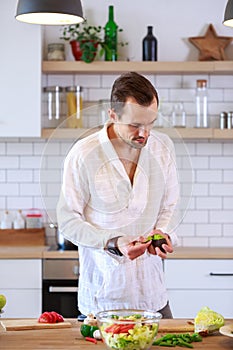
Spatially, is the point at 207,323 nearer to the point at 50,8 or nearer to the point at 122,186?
the point at 122,186

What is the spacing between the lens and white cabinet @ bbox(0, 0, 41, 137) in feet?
17.6

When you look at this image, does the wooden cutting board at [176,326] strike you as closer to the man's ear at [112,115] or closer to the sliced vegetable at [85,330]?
the sliced vegetable at [85,330]

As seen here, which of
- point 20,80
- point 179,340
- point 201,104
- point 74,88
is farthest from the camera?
point 201,104

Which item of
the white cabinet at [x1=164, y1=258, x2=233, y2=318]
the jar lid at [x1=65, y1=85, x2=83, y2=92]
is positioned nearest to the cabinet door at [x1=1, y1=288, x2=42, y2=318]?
the white cabinet at [x1=164, y1=258, x2=233, y2=318]

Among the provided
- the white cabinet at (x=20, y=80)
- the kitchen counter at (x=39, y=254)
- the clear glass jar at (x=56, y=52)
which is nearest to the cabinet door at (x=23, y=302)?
the kitchen counter at (x=39, y=254)

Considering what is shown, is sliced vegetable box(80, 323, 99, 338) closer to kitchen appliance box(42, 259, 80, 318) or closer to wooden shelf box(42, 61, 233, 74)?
kitchen appliance box(42, 259, 80, 318)

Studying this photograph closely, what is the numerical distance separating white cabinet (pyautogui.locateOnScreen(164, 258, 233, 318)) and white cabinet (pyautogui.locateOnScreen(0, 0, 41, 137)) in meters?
1.41

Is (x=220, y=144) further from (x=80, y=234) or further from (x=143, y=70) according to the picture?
(x=80, y=234)

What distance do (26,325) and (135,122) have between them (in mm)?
901

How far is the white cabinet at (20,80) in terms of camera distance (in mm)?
5379

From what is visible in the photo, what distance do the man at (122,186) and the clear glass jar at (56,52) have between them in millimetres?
2548

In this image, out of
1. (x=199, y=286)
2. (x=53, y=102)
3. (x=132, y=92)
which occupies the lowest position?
(x=199, y=286)

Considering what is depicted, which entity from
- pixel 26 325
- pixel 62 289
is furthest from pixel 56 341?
pixel 62 289

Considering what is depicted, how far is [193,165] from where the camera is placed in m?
5.79
